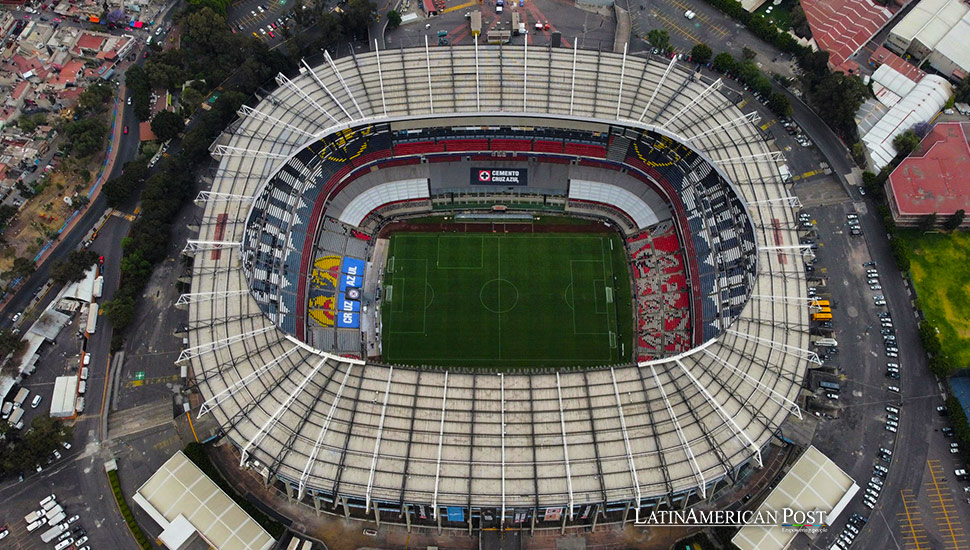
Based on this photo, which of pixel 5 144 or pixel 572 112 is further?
pixel 5 144

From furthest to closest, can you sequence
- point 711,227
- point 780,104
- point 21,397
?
point 780,104 < point 711,227 < point 21,397

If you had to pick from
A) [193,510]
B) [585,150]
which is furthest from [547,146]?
[193,510]

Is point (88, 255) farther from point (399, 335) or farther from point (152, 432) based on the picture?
point (399, 335)

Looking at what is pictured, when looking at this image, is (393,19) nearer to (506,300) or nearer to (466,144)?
(466,144)

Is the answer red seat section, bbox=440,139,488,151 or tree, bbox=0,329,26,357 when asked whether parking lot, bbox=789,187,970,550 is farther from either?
tree, bbox=0,329,26,357

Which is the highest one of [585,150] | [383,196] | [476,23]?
[476,23]

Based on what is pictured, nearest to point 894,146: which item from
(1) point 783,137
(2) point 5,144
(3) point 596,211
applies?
(1) point 783,137

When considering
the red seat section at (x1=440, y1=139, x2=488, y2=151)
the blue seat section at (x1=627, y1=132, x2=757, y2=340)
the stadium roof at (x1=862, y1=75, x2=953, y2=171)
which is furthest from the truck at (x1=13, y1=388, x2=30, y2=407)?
the stadium roof at (x1=862, y1=75, x2=953, y2=171)

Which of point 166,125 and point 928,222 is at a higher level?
point 166,125
